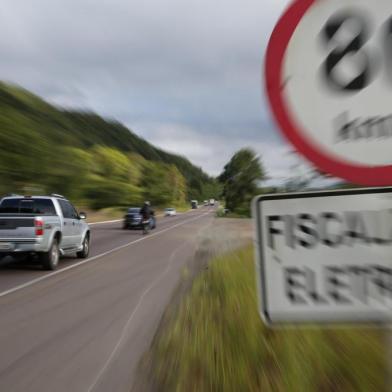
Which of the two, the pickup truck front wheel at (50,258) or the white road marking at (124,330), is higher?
the pickup truck front wheel at (50,258)

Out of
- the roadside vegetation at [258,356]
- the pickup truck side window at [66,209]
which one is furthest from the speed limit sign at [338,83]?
the pickup truck side window at [66,209]

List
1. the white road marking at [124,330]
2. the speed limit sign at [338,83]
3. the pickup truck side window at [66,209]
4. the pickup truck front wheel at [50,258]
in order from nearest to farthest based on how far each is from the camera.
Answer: the speed limit sign at [338,83]
the white road marking at [124,330]
the pickup truck front wheel at [50,258]
the pickup truck side window at [66,209]

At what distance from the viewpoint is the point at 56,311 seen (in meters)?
7.72

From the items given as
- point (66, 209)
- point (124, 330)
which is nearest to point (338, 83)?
point (124, 330)

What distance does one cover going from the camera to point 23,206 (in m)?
12.9

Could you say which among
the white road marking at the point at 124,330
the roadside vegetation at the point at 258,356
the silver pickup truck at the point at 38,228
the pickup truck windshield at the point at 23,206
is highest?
the pickup truck windshield at the point at 23,206

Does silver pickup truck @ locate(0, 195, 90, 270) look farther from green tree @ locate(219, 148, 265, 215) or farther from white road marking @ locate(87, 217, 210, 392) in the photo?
green tree @ locate(219, 148, 265, 215)

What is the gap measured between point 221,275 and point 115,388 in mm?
5927

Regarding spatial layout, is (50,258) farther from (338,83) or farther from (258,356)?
(338,83)

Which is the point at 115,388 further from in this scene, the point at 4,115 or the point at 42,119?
the point at 42,119

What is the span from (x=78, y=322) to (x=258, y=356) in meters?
3.21

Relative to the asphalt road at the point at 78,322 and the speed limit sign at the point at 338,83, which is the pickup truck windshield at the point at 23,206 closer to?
the asphalt road at the point at 78,322

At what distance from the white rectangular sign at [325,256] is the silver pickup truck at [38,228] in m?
10.9

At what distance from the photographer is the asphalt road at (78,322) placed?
4797 millimetres
